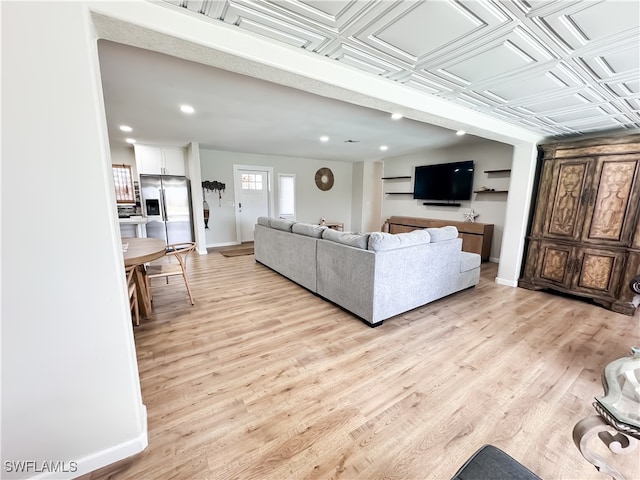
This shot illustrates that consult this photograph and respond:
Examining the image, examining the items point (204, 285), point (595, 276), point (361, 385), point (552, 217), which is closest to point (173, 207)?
point (204, 285)

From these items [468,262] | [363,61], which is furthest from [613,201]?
[363,61]

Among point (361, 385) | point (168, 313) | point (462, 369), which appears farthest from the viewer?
point (168, 313)

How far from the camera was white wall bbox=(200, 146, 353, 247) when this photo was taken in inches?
237

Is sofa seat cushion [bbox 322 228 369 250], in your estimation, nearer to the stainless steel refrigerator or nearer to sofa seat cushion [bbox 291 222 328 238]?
sofa seat cushion [bbox 291 222 328 238]

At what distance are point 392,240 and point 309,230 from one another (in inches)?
46.2

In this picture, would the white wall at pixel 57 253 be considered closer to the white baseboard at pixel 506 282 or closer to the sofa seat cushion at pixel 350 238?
the sofa seat cushion at pixel 350 238

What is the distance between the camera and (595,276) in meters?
3.12

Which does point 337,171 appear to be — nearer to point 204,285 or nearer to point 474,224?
point 474,224

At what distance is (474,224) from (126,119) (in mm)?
5923

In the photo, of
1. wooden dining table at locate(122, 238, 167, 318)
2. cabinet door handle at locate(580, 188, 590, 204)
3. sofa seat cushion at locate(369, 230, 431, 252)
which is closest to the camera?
wooden dining table at locate(122, 238, 167, 318)

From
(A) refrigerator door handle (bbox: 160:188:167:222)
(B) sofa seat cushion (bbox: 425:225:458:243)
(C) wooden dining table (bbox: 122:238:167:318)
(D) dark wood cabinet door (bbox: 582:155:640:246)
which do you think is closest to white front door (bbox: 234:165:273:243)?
(A) refrigerator door handle (bbox: 160:188:167:222)

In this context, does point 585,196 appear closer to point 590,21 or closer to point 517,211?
point 517,211
